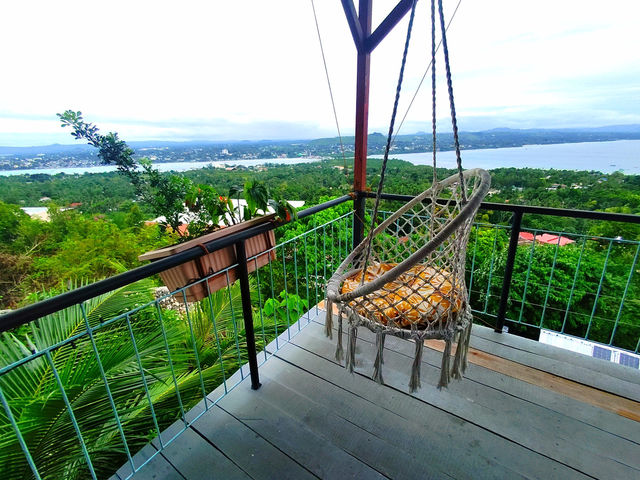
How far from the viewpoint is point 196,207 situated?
5.62 ft

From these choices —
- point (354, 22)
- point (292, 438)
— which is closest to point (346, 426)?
point (292, 438)

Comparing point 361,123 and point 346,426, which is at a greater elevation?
point 361,123

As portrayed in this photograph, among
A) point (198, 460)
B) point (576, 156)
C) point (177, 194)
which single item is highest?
point (576, 156)

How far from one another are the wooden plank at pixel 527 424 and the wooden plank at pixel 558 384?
190 mm

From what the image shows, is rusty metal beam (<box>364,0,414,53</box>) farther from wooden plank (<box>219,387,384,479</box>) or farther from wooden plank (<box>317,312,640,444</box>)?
wooden plank (<box>219,387,384,479</box>)

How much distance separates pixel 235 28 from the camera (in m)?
2.77

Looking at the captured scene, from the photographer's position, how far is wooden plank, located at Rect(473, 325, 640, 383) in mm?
1730

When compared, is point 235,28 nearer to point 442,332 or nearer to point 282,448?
point 442,332

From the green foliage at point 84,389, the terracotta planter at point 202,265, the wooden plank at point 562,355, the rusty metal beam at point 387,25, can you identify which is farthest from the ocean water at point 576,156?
the green foliage at point 84,389

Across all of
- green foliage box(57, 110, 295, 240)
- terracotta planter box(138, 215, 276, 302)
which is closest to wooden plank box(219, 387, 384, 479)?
terracotta planter box(138, 215, 276, 302)

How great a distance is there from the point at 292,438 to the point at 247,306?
652 mm

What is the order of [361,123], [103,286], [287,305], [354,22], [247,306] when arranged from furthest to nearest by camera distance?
1. [361,123]
2. [287,305]
3. [354,22]
4. [247,306]
5. [103,286]

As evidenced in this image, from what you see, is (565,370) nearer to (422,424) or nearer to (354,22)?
(422,424)

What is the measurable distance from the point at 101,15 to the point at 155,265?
2847 millimetres
